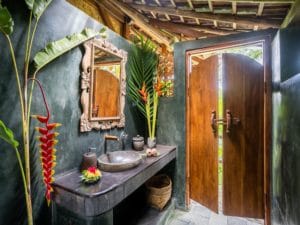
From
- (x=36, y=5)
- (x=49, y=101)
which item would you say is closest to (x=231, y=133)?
(x=49, y=101)

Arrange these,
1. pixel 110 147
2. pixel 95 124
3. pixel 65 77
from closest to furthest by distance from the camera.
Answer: pixel 65 77 < pixel 95 124 < pixel 110 147

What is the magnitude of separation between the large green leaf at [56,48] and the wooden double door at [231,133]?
1658 millimetres

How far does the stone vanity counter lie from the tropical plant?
105cm

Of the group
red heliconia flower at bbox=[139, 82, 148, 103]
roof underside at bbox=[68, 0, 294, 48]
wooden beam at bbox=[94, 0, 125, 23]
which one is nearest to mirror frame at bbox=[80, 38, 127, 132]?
red heliconia flower at bbox=[139, 82, 148, 103]

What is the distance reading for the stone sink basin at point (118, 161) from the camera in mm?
1628

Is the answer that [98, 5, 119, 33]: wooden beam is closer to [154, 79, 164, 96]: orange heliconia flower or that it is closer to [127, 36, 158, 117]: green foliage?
[127, 36, 158, 117]: green foliage

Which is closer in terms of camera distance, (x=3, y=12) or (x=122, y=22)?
(x=3, y=12)

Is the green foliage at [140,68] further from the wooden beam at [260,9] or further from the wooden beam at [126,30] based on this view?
the wooden beam at [260,9]

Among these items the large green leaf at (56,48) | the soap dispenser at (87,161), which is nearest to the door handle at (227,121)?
the soap dispenser at (87,161)

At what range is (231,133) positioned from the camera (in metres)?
2.44

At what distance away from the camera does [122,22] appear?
3.04m

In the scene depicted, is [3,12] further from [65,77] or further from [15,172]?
[15,172]

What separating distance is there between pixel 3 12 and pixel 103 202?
1.25m

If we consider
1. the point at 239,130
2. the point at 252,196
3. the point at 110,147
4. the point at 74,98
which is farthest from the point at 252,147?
the point at 74,98
